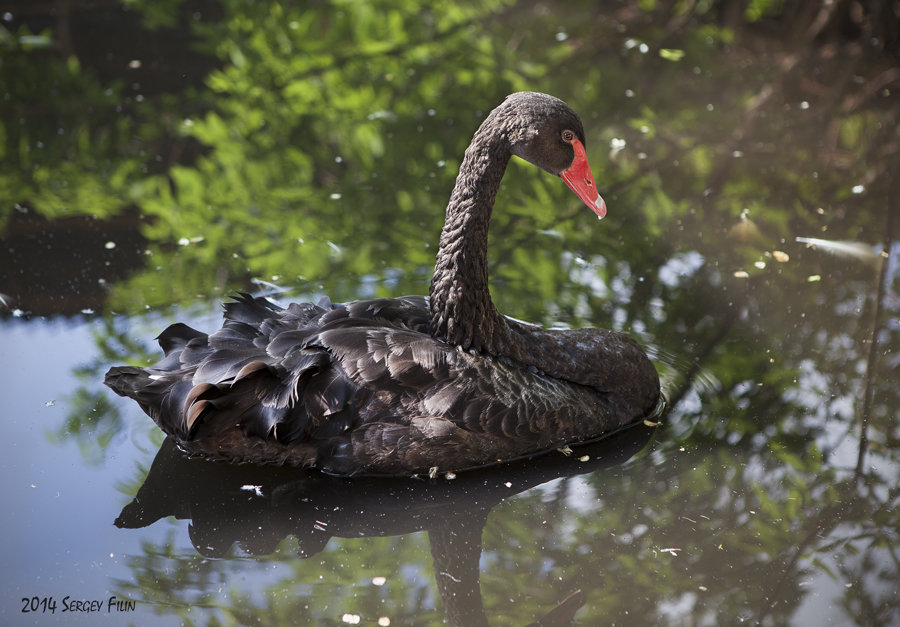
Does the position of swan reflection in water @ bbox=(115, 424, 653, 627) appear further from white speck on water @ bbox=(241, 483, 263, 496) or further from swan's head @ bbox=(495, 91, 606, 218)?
swan's head @ bbox=(495, 91, 606, 218)

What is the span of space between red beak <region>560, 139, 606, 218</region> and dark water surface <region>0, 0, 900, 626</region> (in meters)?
1.01

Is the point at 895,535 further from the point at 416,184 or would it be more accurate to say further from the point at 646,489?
the point at 416,184

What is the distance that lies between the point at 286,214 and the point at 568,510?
304cm

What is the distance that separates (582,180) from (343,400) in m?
1.50

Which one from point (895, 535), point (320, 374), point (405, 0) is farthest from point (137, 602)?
point (405, 0)

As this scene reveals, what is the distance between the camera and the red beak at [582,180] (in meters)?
4.29

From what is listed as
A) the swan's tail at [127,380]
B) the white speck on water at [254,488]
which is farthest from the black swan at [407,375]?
the white speck on water at [254,488]

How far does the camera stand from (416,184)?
6.51 m

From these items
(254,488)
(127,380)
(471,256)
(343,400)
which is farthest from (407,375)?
(127,380)

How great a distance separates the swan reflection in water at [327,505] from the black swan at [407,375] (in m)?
0.08

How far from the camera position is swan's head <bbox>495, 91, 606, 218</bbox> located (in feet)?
13.4

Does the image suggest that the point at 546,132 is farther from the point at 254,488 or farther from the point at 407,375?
the point at 254,488

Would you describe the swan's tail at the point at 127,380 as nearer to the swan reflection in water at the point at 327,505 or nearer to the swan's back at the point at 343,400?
the swan's back at the point at 343,400

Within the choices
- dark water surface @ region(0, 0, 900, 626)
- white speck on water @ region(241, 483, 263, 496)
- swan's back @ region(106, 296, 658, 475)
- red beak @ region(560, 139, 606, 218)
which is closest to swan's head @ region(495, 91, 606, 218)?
red beak @ region(560, 139, 606, 218)
